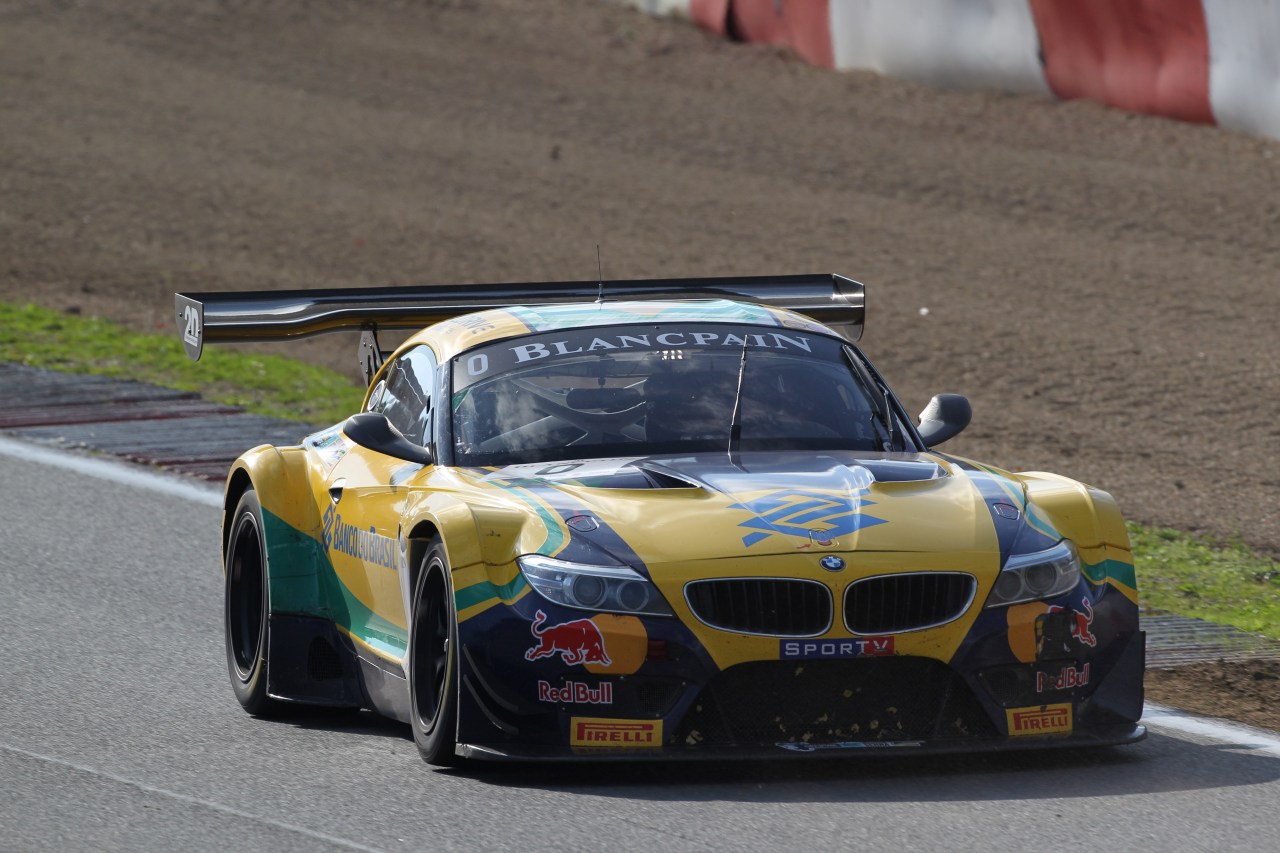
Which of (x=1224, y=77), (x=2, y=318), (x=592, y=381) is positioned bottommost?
(x=2, y=318)

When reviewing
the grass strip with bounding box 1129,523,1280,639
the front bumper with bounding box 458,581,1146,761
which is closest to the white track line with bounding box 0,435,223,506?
the grass strip with bounding box 1129,523,1280,639

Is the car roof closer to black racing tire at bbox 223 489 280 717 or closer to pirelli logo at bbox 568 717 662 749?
black racing tire at bbox 223 489 280 717

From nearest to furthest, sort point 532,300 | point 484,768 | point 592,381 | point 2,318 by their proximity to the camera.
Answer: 1. point 484,768
2. point 592,381
3. point 532,300
4. point 2,318

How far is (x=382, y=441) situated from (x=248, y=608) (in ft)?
3.71

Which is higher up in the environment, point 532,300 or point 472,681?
point 532,300

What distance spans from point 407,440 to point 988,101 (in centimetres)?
1584

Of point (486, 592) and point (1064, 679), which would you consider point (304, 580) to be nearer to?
point (486, 592)

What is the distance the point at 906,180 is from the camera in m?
20.8

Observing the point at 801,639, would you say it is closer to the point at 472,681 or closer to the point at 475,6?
the point at 472,681

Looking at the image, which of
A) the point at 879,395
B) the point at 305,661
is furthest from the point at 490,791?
the point at 879,395

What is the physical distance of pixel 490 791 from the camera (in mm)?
5984

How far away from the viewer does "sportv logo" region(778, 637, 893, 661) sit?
585cm

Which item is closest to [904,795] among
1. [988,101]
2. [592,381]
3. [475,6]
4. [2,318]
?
[592,381]

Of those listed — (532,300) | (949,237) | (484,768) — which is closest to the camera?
(484,768)
